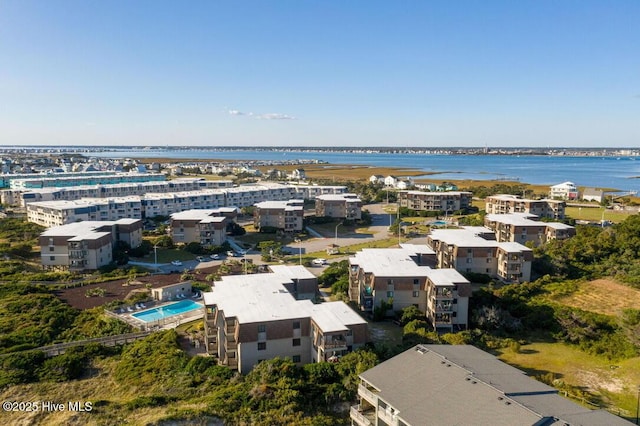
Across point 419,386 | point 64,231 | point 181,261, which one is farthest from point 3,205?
point 419,386

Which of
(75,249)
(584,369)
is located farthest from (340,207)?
(584,369)

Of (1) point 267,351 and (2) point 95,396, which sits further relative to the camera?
(1) point 267,351

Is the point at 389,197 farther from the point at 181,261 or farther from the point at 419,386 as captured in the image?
the point at 419,386

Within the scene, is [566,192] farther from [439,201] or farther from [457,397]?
[457,397]

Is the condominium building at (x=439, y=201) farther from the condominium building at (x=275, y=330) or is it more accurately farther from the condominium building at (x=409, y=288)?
the condominium building at (x=275, y=330)

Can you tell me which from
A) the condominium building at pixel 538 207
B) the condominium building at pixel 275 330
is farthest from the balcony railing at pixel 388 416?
the condominium building at pixel 538 207
